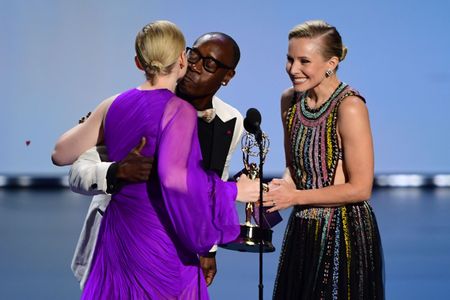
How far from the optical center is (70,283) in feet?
14.4

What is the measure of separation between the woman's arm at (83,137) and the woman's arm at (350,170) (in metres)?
0.51

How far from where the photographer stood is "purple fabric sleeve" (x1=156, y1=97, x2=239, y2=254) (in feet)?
6.89

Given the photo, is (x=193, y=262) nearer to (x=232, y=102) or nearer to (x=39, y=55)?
(x=232, y=102)

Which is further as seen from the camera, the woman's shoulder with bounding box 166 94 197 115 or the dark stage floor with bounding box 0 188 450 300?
the dark stage floor with bounding box 0 188 450 300

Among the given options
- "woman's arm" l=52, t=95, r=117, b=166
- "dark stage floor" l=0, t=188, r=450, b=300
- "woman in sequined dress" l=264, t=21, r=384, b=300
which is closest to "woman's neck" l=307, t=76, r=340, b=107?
"woman in sequined dress" l=264, t=21, r=384, b=300

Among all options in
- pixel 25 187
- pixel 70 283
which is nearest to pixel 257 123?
pixel 70 283

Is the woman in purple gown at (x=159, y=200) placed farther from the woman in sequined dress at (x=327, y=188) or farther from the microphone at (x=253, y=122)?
the woman in sequined dress at (x=327, y=188)

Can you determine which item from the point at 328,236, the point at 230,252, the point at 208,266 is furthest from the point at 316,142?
the point at 230,252

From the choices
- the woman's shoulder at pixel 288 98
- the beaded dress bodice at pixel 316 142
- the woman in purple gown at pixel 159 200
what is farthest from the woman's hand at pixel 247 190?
the woman's shoulder at pixel 288 98

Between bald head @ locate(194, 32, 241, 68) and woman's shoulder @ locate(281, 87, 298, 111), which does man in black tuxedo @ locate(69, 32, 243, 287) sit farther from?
woman's shoulder @ locate(281, 87, 298, 111)

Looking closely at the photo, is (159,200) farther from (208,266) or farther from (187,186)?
(208,266)

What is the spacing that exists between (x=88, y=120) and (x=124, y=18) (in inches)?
193

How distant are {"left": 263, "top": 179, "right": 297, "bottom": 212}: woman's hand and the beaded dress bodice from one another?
86mm

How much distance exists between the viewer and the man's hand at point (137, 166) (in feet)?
6.95
